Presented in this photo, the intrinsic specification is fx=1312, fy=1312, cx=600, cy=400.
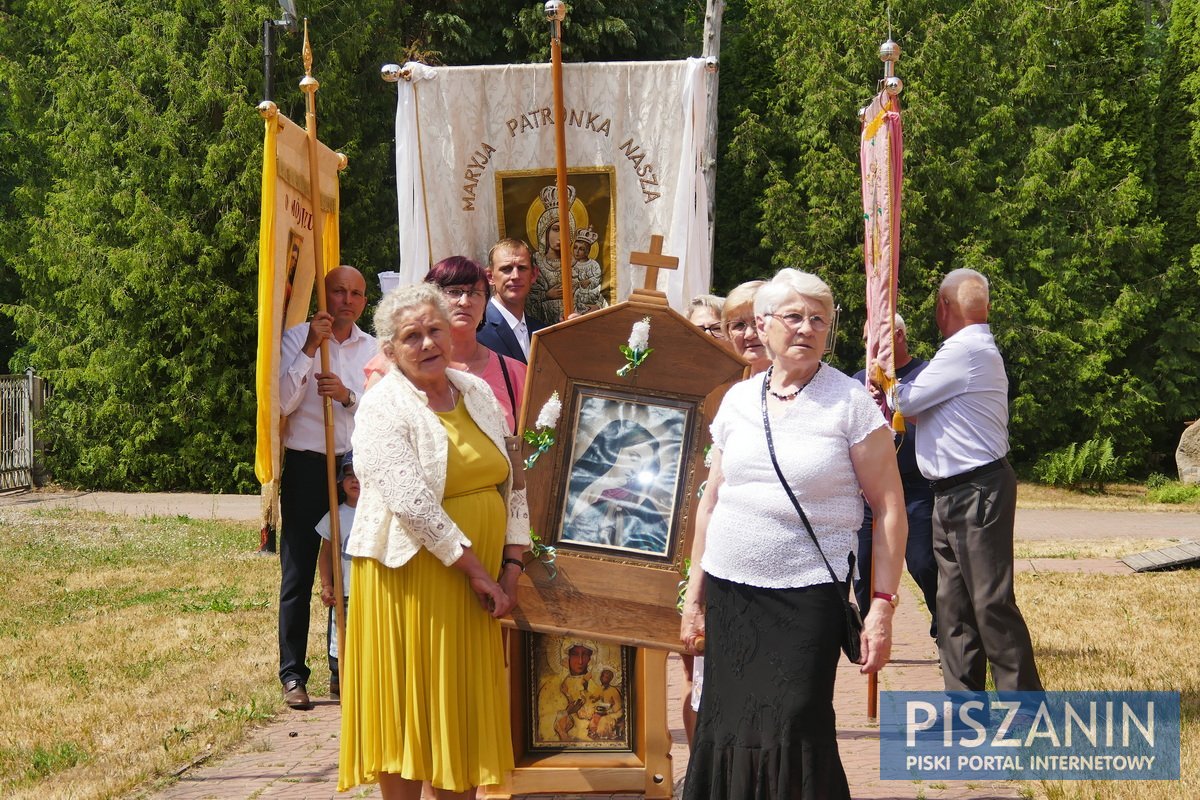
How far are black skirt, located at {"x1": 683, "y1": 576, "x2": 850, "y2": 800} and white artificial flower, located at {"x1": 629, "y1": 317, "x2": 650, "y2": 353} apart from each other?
1060mm

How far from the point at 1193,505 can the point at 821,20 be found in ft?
37.0

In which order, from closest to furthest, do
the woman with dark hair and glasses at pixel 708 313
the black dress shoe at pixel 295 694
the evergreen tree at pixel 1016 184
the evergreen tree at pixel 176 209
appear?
1. the woman with dark hair and glasses at pixel 708 313
2. the black dress shoe at pixel 295 694
3. the evergreen tree at pixel 176 209
4. the evergreen tree at pixel 1016 184

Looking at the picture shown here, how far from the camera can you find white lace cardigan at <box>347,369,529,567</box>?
4.34 metres

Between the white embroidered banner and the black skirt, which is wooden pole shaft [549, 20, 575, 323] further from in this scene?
the black skirt

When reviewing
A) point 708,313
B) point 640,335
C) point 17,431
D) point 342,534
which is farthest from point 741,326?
point 17,431

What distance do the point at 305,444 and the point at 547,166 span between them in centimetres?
193

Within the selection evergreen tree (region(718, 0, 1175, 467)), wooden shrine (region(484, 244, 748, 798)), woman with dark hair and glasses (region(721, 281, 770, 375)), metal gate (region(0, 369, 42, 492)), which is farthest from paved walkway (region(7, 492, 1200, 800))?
metal gate (region(0, 369, 42, 492))

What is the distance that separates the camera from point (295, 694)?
274 inches

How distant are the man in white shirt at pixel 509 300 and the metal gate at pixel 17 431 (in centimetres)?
1722

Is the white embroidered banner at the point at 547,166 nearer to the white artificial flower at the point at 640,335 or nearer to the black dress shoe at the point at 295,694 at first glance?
the white artificial flower at the point at 640,335

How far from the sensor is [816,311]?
13.3ft

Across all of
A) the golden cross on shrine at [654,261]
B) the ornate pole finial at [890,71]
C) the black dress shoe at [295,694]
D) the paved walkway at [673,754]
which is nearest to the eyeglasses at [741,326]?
the golden cross on shrine at [654,261]

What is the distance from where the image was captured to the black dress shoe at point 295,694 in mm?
6949

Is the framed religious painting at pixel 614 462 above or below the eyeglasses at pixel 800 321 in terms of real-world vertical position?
below
